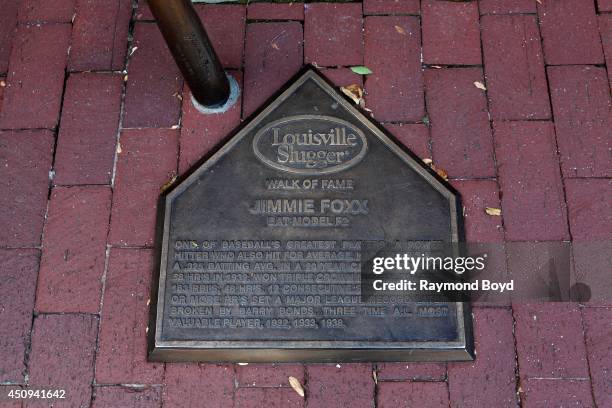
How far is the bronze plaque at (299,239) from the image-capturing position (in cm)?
223

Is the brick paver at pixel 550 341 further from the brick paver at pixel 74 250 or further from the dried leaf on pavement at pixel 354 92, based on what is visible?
the brick paver at pixel 74 250

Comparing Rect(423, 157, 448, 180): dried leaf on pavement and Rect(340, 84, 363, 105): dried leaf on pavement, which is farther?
Rect(340, 84, 363, 105): dried leaf on pavement

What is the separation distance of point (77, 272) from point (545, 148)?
84.6 inches

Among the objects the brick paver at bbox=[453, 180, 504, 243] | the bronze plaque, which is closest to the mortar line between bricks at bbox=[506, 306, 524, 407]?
the bronze plaque

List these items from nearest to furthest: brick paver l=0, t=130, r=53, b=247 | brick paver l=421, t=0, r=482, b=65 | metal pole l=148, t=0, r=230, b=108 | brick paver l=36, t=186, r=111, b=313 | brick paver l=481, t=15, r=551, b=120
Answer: metal pole l=148, t=0, r=230, b=108, brick paver l=36, t=186, r=111, b=313, brick paver l=0, t=130, r=53, b=247, brick paver l=481, t=15, r=551, b=120, brick paver l=421, t=0, r=482, b=65

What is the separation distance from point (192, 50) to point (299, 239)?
2.92 ft

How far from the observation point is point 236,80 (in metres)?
2.69

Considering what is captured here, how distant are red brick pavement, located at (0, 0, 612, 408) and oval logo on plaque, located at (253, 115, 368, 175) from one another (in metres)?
0.20

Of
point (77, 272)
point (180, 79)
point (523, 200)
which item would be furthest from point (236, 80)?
point (523, 200)

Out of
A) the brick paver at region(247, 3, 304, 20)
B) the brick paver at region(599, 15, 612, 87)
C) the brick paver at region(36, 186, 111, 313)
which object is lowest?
the brick paver at region(36, 186, 111, 313)

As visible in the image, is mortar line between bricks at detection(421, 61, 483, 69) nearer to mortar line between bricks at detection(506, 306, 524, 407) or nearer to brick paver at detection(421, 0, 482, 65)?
brick paver at detection(421, 0, 482, 65)

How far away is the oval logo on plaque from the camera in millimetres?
2457

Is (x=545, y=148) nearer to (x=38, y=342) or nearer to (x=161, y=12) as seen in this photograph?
(x=161, y=12)

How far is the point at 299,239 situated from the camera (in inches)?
92.0
